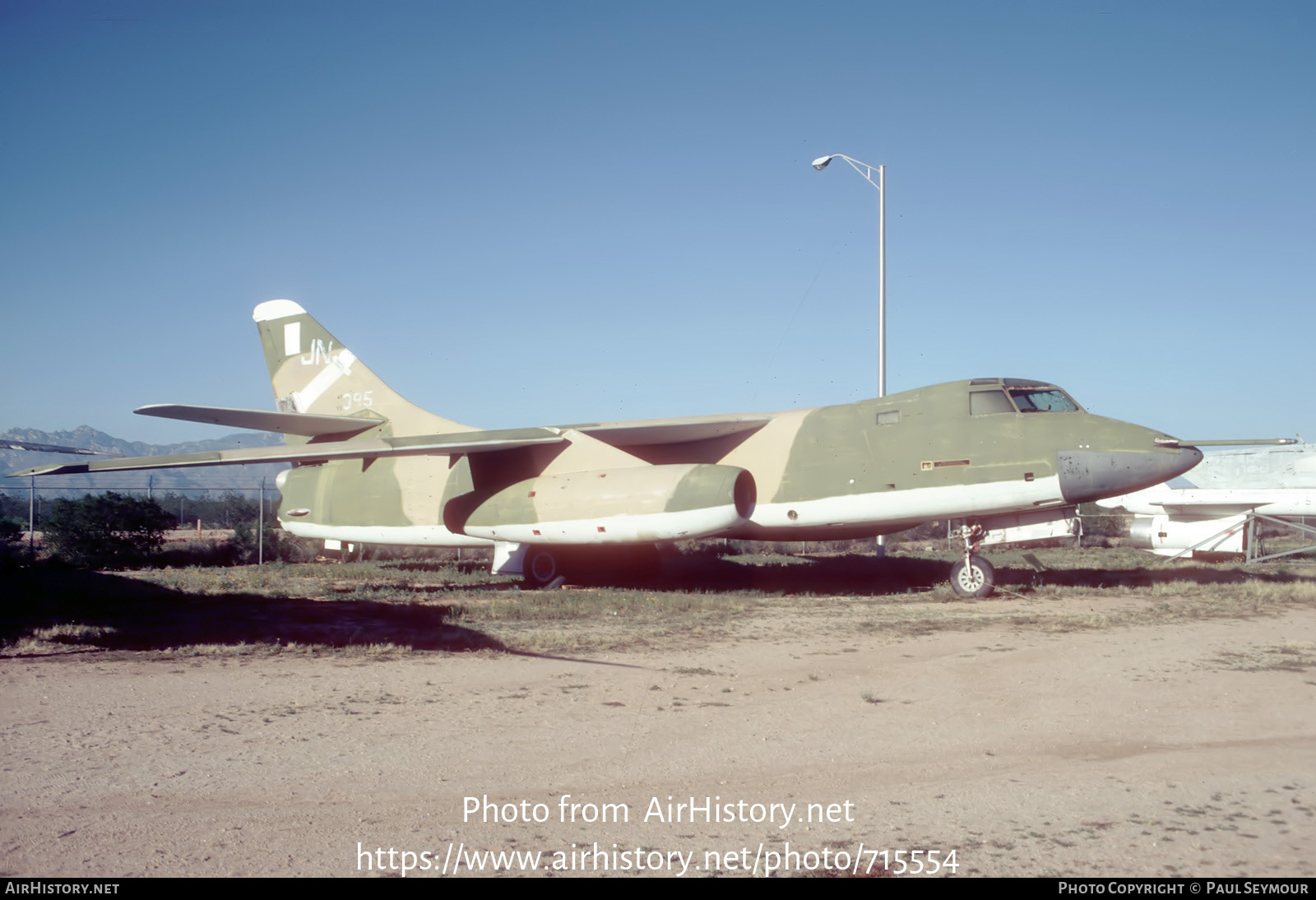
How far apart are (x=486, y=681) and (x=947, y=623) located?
5.87m

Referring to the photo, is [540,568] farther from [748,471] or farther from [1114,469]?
[1114,469]

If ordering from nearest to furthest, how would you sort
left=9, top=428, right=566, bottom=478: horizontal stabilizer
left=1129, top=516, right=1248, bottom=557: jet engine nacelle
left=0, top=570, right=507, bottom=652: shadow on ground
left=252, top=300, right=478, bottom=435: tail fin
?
left=0, top=570, right=507, bottom=652: shadow on ground < left=9, top=428, right=566, bottom=478: horizontal stabilizer < left=252, top=300, right=478, bottom=435: tail fin < left=1129, top=516, right=1248, bottom=557: jet engine nacelle

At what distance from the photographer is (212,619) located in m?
10.4

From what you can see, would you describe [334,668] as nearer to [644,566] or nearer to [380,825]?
[380,825]

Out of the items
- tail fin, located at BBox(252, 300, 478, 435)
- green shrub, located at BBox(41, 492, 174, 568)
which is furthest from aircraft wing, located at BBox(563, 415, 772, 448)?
green shrub, located at BBox(41, 492, 174, 568)

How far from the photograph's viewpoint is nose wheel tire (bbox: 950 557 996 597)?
13.0 meters

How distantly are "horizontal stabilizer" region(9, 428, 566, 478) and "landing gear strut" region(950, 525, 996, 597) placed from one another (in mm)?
Answer: 6682

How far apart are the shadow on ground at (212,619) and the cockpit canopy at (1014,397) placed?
7.62 m

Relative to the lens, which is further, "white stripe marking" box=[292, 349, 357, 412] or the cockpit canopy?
"white stripe marking" box=[292, 349, 357, 412]

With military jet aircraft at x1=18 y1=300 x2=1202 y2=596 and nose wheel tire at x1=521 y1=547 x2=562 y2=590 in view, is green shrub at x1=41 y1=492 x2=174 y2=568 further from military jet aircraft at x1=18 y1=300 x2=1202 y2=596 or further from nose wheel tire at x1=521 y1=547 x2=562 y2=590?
nose wheel tire at x1=521 y1=547 x2=562 y2=590

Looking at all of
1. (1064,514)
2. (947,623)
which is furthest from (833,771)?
(1064,514)

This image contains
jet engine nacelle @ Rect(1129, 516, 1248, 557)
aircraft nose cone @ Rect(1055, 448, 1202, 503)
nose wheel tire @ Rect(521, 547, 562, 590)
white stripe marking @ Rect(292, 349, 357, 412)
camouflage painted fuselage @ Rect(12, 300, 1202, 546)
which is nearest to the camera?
aircraft nose cone @ Rect(1055, 448, 1202, 503)

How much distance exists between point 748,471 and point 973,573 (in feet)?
12.3
